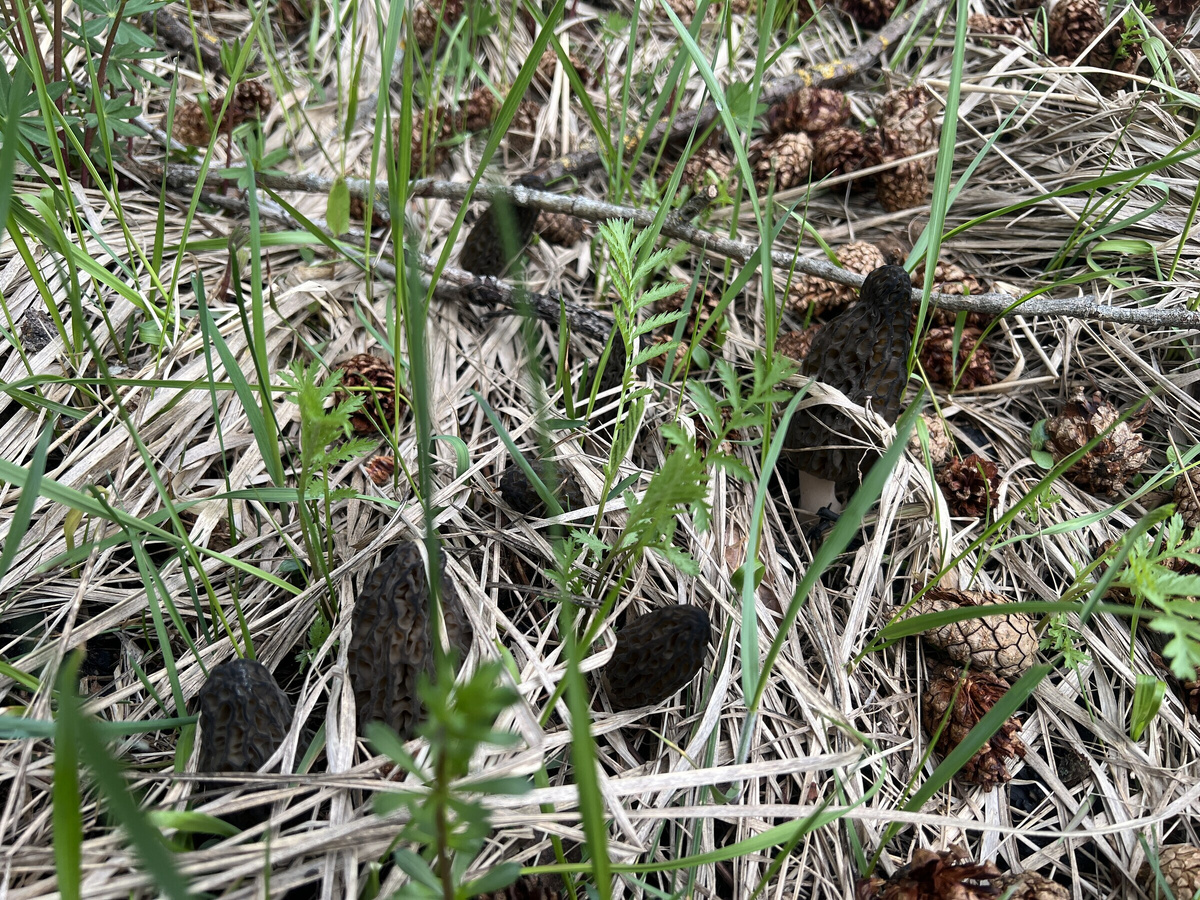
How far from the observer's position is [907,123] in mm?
2766

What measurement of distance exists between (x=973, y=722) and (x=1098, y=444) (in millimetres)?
840

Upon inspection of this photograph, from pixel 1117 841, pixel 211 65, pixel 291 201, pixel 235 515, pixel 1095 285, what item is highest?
pixel 211 65

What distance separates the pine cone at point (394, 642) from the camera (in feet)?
4.93

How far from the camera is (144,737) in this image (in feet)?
5.01

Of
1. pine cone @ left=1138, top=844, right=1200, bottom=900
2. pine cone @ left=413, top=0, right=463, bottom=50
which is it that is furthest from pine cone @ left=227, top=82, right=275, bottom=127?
pine cone @ left=1138, top=844, right=1200, bottom=900

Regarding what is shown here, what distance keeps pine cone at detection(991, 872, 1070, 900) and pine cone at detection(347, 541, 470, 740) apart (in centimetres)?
113

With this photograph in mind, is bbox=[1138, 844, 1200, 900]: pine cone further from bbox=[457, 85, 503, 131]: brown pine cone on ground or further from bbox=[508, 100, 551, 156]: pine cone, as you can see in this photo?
bbox=[457, 85, 503, 131]: brown pine cone on ground

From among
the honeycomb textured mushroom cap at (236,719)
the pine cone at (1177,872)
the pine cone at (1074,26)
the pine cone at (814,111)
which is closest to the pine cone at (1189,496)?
the pine cone at (1177,872)

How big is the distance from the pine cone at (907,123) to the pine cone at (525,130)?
3.93 ft

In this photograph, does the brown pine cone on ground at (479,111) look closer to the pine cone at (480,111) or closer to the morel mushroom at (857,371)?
the pine cone at (480,111)

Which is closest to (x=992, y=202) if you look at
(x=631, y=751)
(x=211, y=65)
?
(x=631, y=751)

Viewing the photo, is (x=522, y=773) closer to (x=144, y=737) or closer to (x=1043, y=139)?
(x=144, y=737)

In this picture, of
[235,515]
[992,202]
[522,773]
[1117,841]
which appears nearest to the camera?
[522,773]

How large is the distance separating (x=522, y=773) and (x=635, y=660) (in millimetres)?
319
